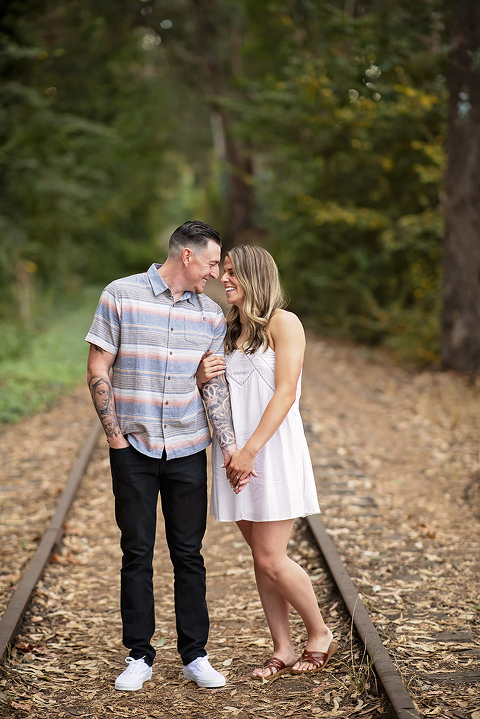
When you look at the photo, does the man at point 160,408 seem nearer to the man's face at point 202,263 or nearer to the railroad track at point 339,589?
the man's face at point 202,263

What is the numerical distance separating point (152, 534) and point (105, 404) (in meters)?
0.73

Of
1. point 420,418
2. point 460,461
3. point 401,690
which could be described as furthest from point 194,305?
point 420,418

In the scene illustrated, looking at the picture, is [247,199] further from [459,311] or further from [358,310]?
[459,311]

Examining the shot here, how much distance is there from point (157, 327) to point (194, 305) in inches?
9.3

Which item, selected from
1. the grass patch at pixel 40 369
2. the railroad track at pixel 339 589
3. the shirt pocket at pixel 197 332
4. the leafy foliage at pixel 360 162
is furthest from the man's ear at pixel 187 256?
the leafy foliage at pixel 360 162

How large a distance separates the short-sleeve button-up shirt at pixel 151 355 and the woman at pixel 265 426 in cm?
15

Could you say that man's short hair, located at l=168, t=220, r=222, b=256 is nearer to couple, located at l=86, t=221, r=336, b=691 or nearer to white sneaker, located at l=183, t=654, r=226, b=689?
couple, located at l=86, t=221, r=336, b=691

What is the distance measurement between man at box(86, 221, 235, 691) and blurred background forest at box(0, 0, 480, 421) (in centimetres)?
705

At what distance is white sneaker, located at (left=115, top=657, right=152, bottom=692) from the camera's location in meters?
3.64

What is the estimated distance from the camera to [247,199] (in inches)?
1329

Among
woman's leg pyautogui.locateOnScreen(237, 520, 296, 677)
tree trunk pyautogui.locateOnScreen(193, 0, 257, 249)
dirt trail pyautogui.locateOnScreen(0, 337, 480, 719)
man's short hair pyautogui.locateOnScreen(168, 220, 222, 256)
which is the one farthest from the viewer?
tree trunk pyautogui.locateOnScreen(193, 0, 257, 249)

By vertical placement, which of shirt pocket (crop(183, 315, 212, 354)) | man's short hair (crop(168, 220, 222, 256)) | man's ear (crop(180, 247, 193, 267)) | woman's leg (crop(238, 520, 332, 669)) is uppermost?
man's short hair (crop(168, 220, 222, 256))

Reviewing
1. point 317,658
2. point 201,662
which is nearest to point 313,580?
point 317,658

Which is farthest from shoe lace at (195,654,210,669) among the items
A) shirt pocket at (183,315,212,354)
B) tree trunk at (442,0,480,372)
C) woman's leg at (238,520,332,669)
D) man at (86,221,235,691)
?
tree trunk at (442,0,480,372)
